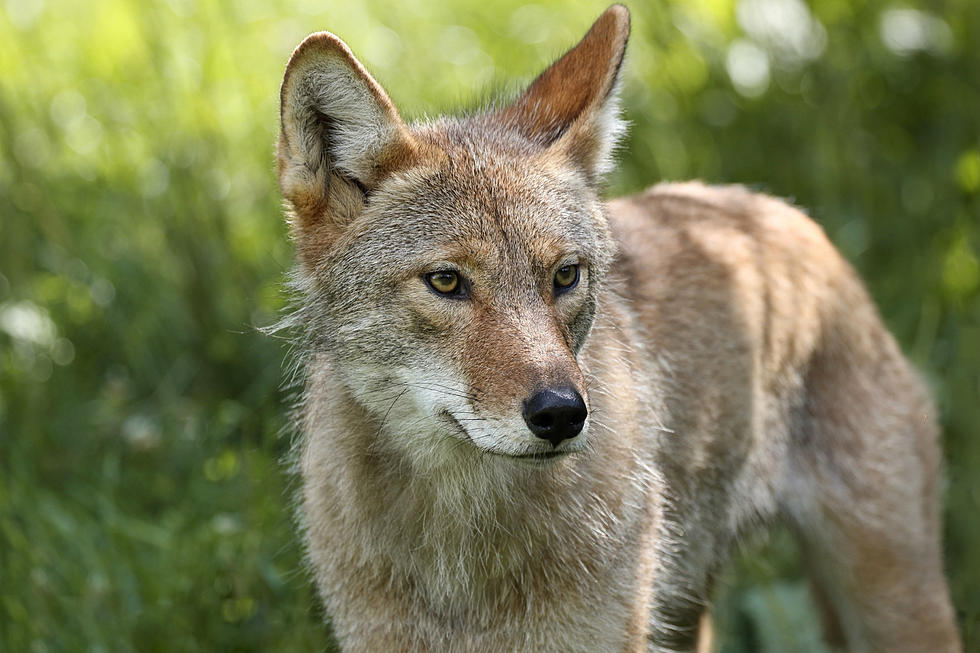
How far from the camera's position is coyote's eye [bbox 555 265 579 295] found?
362 cm

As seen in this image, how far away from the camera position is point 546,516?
3912 mm

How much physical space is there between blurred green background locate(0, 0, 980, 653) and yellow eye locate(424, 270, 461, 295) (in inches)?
67.7

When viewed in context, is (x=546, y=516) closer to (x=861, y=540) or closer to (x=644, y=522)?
(x=644, y=522)

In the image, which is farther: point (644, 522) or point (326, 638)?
point (326, 638)

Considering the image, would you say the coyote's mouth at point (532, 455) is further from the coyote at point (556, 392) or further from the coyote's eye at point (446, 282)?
the coyote's eye at point (446, 282)

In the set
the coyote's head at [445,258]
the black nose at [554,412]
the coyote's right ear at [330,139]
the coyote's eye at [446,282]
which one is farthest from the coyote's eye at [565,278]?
the coyote's right ear at [330,139]

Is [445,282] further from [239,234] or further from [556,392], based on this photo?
[239,234]

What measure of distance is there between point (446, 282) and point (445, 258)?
7cm

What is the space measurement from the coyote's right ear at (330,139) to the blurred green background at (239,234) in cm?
149

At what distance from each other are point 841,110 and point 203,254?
3.62 m

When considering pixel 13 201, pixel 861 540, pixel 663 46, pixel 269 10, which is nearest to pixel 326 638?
pixel 861 540

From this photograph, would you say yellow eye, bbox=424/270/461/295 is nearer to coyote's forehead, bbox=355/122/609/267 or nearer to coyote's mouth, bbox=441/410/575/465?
coyote's forehead, bbox=355/122/609/267

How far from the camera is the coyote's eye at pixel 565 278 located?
11.9 feet

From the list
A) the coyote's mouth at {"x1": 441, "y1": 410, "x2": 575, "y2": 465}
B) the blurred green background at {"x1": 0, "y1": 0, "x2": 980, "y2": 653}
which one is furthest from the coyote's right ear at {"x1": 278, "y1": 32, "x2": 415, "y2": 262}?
the blurred green background at {"x1": 0, "y1": 0, "x2": 980, "y2": 653}
